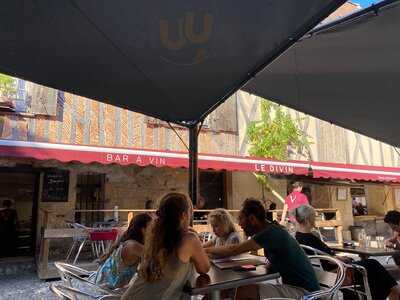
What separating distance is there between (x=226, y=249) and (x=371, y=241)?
245 centimetres

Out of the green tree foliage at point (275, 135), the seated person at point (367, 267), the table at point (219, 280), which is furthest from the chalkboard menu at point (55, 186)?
the table at point (219, 280)

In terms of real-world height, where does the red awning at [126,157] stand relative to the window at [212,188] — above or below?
above

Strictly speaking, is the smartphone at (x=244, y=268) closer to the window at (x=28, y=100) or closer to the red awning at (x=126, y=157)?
the red awning at (x=126, y=157)

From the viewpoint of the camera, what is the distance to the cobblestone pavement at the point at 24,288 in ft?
18.1

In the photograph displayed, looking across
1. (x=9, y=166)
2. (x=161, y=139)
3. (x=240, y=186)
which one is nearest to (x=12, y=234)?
(x=9, y=166)

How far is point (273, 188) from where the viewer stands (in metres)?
11.5

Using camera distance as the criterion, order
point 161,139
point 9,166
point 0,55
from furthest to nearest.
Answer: point 161,139 → point 9,166 → point 0,55

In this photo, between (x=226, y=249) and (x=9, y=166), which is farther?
(x=9, y=166)

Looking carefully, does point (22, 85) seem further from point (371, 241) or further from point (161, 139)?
point (371, 241)

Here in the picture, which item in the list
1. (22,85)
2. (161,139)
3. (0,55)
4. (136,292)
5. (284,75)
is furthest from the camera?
(161,139)

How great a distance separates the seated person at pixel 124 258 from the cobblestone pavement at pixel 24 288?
9.76 feet

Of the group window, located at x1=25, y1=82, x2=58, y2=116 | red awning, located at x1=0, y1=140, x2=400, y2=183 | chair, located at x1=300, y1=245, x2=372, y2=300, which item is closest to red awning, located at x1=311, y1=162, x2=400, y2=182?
red awning, located at x1=0, y1=140, x2=400, y2=183

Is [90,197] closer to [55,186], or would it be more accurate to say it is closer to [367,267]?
[55,186]

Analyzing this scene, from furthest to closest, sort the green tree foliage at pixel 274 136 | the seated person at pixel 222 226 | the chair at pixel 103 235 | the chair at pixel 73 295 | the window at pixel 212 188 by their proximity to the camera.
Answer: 1. the green tree foliage at pixel 274 136
2. the window at pixel 212 188
3. the chair at pixel 103 235
4. the seated person at pixel 222 226
5. the chair at pixel 73 295
